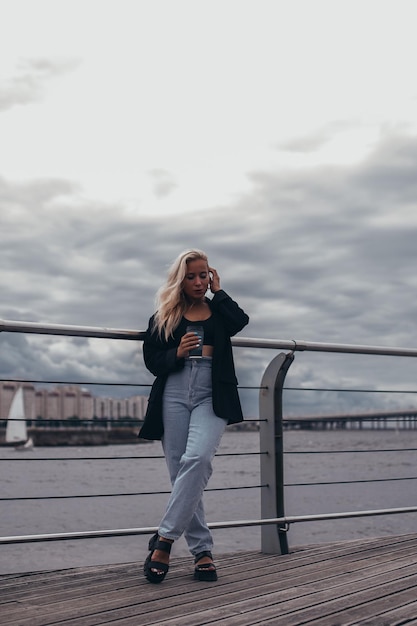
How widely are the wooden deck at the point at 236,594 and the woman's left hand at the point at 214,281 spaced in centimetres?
122

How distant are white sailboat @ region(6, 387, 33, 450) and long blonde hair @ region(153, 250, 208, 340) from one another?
5527 cm

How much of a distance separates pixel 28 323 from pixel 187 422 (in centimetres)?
78

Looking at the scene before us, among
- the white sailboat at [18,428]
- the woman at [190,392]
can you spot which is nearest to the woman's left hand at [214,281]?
the woman at [190,392]

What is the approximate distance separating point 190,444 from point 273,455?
812 millimetres

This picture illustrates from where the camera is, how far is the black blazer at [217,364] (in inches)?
141

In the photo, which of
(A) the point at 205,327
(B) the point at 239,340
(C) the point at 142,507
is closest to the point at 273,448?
(B) the point at 239,340

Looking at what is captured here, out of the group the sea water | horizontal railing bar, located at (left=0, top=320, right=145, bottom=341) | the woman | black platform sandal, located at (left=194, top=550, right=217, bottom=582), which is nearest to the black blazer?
the woman

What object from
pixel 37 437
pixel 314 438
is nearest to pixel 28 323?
pixel 37 437

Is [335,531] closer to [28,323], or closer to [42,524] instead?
[42,524]

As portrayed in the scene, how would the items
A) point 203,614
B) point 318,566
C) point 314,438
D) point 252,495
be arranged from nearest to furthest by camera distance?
point 203,614 < point 318,566 < point 252,495 < point 314,438

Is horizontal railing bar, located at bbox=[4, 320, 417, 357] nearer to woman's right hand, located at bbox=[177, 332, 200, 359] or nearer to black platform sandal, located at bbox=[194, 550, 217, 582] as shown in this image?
woman's right hand, located at bbox=[177, 332, 200, 359]

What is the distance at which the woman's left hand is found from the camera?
12.2 ft

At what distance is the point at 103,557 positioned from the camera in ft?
57.2

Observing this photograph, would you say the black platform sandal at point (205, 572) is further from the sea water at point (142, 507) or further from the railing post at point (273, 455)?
the sea water at point (142, 507)
